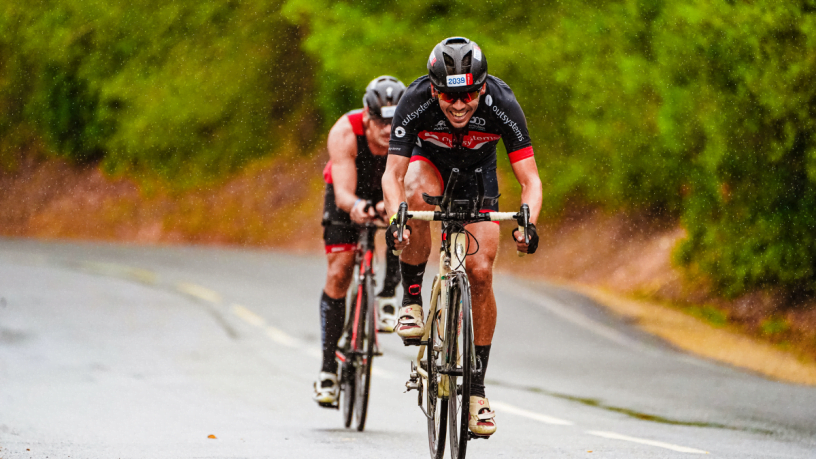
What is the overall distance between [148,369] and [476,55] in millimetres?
7839

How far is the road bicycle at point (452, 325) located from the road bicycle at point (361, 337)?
69.8 inches

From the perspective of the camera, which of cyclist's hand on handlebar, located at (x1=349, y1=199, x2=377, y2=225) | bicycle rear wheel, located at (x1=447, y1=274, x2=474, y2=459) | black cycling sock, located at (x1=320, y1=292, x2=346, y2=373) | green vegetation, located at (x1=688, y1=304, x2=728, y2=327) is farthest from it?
green vegetation, located at (x1=688, y1=304, x2=728, y2=327)

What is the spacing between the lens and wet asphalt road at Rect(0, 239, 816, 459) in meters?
7.66

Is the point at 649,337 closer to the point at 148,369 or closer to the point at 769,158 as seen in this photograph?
the point at 769,158

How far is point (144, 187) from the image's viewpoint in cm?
4041

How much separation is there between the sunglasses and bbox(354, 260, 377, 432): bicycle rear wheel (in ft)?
8.08

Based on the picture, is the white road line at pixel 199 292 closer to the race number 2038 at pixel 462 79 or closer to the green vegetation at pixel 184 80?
the race number 2038 at pixel 462 79

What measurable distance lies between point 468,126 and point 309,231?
92.3 feet

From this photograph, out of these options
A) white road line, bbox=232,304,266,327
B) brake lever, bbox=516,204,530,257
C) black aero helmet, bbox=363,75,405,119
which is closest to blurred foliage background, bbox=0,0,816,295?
white road line, bbox=232,304,266,327

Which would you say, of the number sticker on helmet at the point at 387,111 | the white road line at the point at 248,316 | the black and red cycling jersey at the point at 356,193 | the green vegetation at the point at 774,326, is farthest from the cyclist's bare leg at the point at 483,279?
the white road line at the point at 248,316

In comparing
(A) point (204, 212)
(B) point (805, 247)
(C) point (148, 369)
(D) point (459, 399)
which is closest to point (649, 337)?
(B) point (805, 247)

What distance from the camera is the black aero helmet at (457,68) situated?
19.3 feet

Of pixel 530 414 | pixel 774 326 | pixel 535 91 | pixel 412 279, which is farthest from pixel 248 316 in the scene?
pixel 412 279

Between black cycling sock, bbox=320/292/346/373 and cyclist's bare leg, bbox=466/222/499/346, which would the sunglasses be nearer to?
cyclist's bare leg, bbox=466/222/499/346
